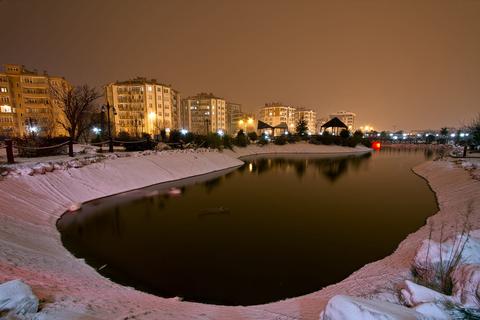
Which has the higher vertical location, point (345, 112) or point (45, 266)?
point (345, 112)

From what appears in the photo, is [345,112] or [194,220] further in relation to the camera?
[345,112]

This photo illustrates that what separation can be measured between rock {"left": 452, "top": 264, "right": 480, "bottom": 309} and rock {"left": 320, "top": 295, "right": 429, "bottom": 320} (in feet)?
3.19

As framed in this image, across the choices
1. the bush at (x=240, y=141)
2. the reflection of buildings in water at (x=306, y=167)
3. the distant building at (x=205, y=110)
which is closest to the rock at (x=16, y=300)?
the reflection of buildings in water at (x=306, y=167)

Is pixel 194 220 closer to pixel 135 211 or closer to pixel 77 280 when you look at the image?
pixel 135 211

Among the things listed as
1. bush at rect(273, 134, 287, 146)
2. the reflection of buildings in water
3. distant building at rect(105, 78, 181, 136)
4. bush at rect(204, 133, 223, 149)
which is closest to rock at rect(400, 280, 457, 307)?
the reflection of buildings in water

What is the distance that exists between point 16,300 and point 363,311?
4.46 metres

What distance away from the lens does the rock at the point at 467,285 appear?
352 centimetres

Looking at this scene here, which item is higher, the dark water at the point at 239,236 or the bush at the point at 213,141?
the bush at the point at 213,141

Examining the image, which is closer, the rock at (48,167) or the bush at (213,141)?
the rock at (48,167)

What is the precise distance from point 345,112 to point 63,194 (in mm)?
175931

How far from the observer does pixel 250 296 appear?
5719mm

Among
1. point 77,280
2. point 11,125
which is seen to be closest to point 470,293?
point 77,280

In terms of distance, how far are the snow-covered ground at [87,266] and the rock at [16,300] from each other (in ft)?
0.63

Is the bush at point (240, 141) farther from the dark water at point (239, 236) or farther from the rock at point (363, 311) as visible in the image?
the rock at point (363, 311)
